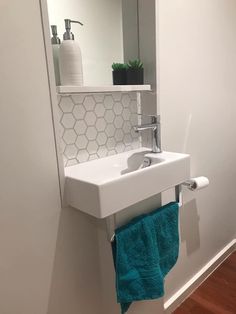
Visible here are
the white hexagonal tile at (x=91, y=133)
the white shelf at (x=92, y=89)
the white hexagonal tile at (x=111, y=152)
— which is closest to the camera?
the white shelf at (x=92, y=89)

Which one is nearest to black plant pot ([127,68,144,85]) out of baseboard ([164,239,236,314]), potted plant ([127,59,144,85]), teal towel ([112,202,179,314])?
potted plant ([127,59,144,85])

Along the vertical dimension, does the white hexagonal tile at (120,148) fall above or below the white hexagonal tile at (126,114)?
below

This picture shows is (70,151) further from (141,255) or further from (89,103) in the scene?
(141,255)

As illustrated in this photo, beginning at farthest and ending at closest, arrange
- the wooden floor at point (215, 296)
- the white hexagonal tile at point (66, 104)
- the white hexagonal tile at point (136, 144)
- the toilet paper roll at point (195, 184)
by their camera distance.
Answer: the wooden floor at point (215, 296) < the toilet paper roll at point (195, 184) < the white hexagonal tile at point (136, 144) < the white hexagonal tile at point (66, 104)

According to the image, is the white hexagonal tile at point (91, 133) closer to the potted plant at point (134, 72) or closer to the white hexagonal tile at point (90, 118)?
the white hexagonal tile at point (90, 118)

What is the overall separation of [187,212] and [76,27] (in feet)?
3.88

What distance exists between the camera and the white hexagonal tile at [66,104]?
3.22ft

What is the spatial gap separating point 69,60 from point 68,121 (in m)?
0.22

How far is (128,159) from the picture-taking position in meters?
1.18

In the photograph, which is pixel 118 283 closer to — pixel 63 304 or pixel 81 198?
pixel 63 304

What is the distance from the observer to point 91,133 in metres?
1.09

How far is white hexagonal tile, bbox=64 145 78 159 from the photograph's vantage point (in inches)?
40.3

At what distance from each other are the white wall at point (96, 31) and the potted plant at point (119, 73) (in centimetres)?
5

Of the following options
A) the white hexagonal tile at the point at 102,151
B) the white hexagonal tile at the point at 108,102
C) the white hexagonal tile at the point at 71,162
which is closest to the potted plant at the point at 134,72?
the white hexagonal tile at the point at 108,102
